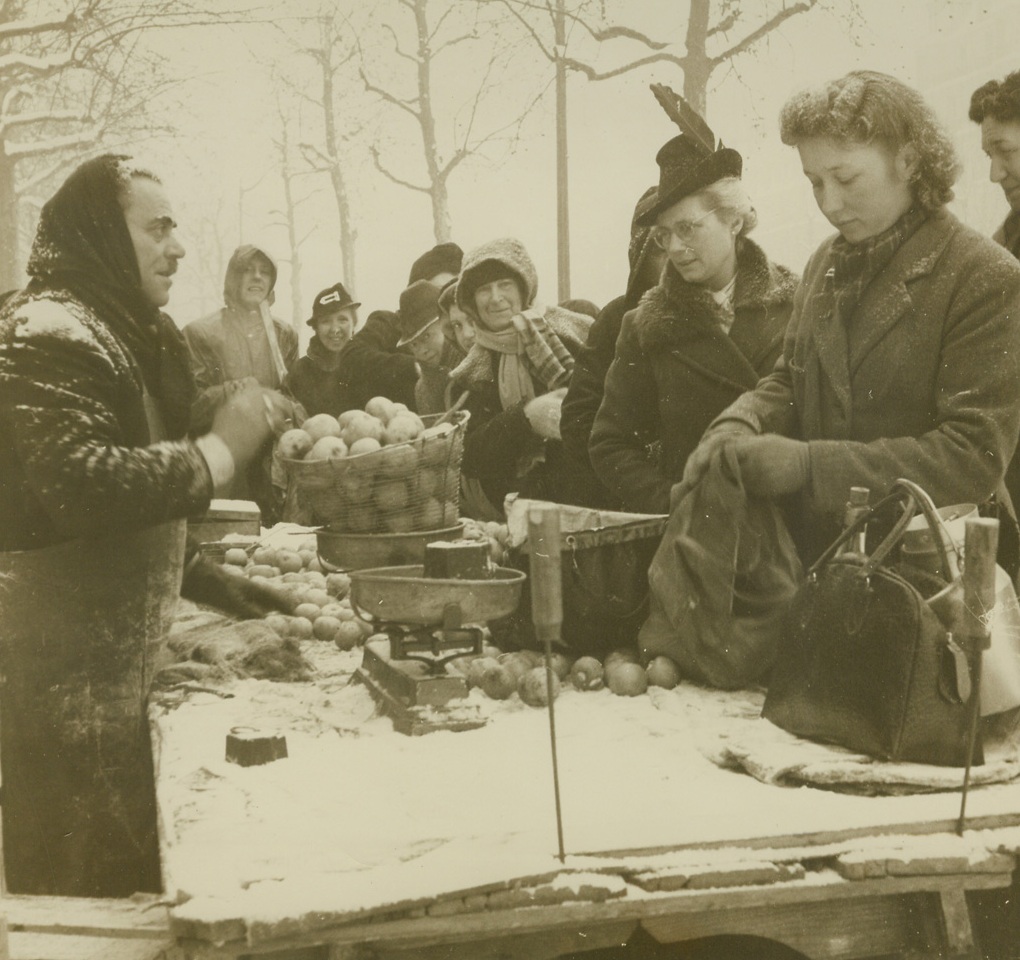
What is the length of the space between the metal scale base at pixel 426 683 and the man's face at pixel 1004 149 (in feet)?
6.47

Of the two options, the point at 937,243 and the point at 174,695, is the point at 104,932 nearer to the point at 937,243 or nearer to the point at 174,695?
the point at 174,695

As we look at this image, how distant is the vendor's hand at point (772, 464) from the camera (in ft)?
9.71

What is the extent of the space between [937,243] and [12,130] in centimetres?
264

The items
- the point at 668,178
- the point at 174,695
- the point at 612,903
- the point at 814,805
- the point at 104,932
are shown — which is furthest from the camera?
the point at 668,178

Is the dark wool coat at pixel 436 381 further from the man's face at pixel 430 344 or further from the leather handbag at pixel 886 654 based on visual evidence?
the leather handbag at pixel 886 654

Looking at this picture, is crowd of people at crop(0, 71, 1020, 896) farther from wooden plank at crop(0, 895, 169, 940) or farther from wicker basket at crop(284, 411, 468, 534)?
wicker basket at crop(284, 411, 468, 534)

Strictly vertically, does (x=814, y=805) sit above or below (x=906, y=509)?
below

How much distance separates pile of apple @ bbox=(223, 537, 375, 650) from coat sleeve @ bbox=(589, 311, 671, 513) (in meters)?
0.93

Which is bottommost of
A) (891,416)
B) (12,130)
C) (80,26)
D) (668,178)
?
(891,416)

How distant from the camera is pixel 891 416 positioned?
2.91 metres

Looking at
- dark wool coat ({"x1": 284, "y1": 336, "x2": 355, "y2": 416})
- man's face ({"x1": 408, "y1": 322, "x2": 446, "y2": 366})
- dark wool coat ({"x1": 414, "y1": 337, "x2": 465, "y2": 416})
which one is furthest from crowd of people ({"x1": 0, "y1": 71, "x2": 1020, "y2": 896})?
dark wool coat ({"x1": 284, "y1": 336, "x2": 355, "y2": 416})

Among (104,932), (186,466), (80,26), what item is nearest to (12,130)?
Result: (80,26)

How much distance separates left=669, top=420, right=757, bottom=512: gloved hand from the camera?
315cm

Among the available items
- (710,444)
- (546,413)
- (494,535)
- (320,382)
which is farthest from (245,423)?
(320,382)
